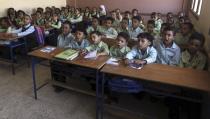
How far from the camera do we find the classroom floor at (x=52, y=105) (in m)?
2.59

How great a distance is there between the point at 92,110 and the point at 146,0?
17.9 feet

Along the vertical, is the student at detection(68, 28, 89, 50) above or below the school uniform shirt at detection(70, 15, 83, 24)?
below

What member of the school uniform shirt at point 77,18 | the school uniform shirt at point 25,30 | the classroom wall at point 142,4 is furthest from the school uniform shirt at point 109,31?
the classroom wall at point 142,4

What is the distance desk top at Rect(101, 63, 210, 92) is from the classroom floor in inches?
20.0

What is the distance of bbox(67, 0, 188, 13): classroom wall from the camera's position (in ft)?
22.7

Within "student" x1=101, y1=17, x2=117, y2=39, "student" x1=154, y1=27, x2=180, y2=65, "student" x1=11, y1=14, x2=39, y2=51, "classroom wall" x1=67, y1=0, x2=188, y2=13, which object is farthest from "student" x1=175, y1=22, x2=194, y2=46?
"classroom wall" x1=67, y1=0, x2=188, y2=13

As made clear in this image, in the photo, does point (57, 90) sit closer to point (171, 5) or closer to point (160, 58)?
point (160, 58)

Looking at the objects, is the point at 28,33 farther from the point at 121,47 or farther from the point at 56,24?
the point at 121,47

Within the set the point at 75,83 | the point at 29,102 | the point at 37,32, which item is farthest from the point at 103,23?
the point at 29,102

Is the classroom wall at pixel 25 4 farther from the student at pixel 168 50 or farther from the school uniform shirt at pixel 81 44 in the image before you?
the student at pixel 168 50

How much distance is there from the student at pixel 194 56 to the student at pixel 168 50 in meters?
0.09

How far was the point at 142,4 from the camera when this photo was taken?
286 inches

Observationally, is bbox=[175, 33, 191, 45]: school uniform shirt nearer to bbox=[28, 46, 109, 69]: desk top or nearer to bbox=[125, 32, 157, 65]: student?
bbox=[125, 32, 157, 65]: student

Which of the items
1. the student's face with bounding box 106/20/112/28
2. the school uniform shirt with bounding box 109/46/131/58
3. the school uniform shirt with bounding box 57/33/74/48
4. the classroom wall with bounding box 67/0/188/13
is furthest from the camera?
the classroom wall with bounding box 67/0/188/13
